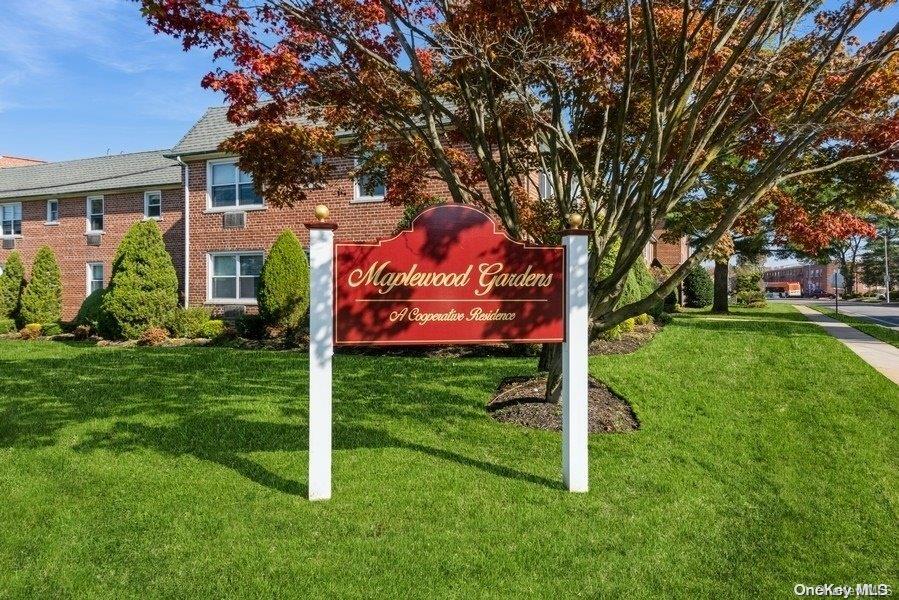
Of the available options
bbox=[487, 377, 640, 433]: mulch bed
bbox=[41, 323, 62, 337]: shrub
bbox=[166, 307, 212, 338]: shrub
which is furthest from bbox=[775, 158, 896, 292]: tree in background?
bbox=[41, 323, 62, 337]: shrub

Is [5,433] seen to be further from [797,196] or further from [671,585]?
[797,196]

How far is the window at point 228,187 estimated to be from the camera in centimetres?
1897

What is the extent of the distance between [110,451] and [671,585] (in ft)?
17.0

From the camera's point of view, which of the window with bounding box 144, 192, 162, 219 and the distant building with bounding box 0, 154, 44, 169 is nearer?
the window with bounding box 144, 192, 162, 219

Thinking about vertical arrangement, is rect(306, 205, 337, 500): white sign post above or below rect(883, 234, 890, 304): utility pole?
below

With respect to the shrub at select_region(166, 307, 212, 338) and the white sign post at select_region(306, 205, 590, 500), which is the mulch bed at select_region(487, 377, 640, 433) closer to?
the white sign post at select_region(306, 205, 590, 500)

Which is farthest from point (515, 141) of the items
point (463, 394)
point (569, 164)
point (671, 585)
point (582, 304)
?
point (671, 585)

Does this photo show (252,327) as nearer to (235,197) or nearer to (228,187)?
(235,197)

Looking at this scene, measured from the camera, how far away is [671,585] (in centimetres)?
354

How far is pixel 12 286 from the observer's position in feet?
76.2

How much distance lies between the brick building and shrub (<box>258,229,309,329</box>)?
1.61 metres

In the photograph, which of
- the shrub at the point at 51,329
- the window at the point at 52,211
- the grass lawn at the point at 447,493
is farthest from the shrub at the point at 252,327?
the window at the point at 52,211

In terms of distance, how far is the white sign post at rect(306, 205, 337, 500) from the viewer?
4.71m

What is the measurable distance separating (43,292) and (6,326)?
200 cm
